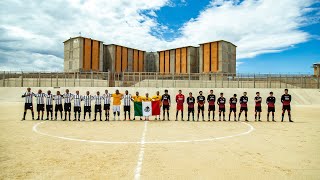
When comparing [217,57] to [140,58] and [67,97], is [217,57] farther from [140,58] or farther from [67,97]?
[67,97]

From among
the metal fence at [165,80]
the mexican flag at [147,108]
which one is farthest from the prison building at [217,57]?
the mexican flag at [147,108]

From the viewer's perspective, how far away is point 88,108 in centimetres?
1638

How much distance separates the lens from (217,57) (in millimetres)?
46469

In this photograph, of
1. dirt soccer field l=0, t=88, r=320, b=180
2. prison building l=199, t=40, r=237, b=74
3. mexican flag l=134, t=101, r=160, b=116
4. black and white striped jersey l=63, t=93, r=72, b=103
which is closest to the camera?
dirt soccer field l=0, t=88, r=320, b=180

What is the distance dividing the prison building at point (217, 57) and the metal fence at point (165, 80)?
35.2 ft

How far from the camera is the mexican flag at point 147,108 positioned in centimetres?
1709

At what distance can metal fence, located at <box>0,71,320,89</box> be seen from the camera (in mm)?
34938

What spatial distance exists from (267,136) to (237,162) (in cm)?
486

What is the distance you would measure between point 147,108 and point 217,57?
107ft

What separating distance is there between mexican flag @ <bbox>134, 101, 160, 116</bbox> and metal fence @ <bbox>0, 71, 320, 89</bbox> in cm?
1792

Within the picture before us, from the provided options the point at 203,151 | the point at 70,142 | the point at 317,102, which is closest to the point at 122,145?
the point at 70,142

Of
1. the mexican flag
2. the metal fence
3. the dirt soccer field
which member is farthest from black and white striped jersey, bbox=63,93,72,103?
the metal fence

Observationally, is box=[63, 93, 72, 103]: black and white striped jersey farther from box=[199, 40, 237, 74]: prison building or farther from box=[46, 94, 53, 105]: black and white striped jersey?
box=[199, 40, 237, 74]: prison building

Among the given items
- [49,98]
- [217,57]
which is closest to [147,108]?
[49,98]
